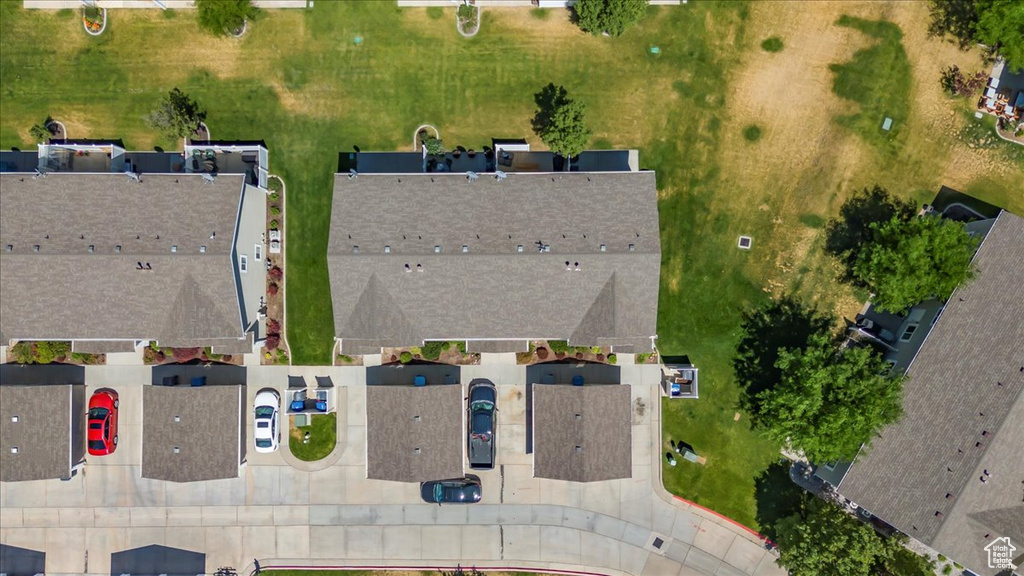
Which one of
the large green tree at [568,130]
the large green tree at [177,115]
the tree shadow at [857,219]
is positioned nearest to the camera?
the large green tree at [568,130]

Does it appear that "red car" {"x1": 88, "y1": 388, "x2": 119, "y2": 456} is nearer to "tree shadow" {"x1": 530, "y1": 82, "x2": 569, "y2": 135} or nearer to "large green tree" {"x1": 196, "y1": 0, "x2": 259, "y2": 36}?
"large green tree" {"x1": 196, "y1": 0, "x2": 259, "y2": 36}

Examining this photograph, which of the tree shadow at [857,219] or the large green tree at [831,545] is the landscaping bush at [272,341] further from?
the tree shadow at [857,219]

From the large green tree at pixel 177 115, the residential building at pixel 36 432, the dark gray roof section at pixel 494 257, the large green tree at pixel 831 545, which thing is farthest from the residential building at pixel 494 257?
the residential building at pixel 36 432

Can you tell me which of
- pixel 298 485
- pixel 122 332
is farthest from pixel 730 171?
pixel 122 332

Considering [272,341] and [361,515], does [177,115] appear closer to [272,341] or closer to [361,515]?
[272,341]

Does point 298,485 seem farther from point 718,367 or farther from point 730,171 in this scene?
point 730,171
